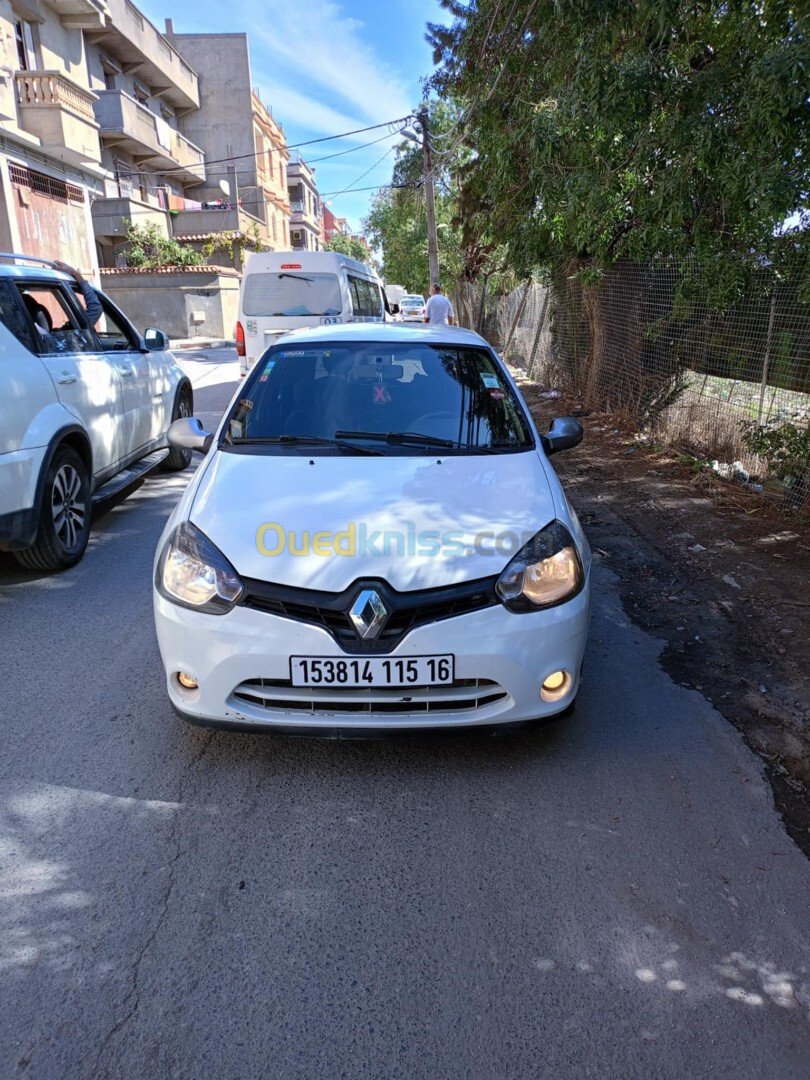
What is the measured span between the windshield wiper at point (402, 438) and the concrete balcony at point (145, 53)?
22.3m

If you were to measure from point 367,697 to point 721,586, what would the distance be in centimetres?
313

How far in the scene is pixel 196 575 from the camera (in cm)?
A: 291

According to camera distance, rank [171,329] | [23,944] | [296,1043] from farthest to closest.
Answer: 1. [171,329]
2. [23,944]
3. [296,1043]

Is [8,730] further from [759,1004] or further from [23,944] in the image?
[759,1004]

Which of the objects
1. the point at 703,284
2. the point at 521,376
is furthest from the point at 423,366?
the point at 521,376

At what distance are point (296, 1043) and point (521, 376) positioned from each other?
17110 millimetres

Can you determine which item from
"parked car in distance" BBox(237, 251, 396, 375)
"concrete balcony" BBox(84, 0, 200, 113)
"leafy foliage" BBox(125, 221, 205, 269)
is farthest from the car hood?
"leafy foliage" BBox(125, 221, 205, 269)

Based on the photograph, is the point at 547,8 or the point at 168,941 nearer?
the point at 168,941

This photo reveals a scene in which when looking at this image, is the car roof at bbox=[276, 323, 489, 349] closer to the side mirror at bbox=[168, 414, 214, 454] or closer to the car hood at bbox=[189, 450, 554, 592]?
the side mirror at bbox=[168, 414, 214, 454]

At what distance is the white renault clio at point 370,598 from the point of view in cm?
275

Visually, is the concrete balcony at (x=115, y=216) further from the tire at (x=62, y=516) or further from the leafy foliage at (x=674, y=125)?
the tire at (x=62, y=516)

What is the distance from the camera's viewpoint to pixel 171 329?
95.0 feet

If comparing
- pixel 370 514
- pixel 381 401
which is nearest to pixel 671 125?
pixel 381 401

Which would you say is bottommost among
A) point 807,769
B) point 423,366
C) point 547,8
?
point 807,769
